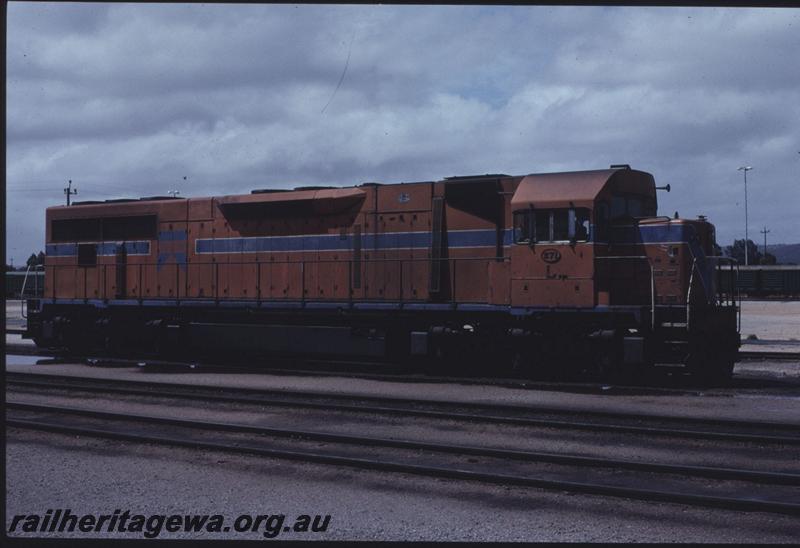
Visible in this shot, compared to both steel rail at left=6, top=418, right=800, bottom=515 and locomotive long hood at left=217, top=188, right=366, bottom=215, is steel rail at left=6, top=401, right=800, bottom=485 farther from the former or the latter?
locomotive long hood at left=217, top=188, right=366, bottom=215

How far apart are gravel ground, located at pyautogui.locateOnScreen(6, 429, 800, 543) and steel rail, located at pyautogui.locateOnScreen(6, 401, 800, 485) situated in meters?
1.07

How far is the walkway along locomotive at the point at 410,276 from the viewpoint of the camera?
46.1 ft

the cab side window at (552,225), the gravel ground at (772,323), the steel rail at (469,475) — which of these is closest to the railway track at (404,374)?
the cab side window at (552,225)

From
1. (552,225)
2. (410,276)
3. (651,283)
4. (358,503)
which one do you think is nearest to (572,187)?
(552,225)

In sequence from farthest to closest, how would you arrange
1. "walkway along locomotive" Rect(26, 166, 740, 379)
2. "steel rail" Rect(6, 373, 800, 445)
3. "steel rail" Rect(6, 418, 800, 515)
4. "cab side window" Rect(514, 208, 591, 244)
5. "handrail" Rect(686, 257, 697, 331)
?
"cab side window" Rect(514, 208, 591, 244), "walkway along locomotive" Rect(26, 166, 740, 379), "handrail" Rect(686, 257, 697, 331), "steel rail" Rect(6, 373, 800, 445), "steel rail" Rect(6, 418, 800, 515)

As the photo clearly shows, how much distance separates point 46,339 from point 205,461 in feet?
46.7

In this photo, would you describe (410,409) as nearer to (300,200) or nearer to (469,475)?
(469,475)

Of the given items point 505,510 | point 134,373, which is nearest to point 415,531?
point 505,510

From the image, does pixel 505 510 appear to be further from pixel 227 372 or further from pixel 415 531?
pixel 227 372

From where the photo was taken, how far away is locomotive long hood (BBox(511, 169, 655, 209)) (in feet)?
46.4

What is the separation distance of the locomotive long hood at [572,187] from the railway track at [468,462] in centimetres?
674

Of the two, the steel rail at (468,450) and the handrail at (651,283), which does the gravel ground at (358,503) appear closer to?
the steel rail at (468,450)

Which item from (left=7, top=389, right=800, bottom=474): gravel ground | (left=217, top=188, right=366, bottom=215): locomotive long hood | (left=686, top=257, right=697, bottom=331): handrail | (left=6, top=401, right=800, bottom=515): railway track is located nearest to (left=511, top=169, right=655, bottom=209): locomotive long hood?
(left=686, top=257, right=697, bottom=331): handrail

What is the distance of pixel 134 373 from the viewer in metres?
16.7
